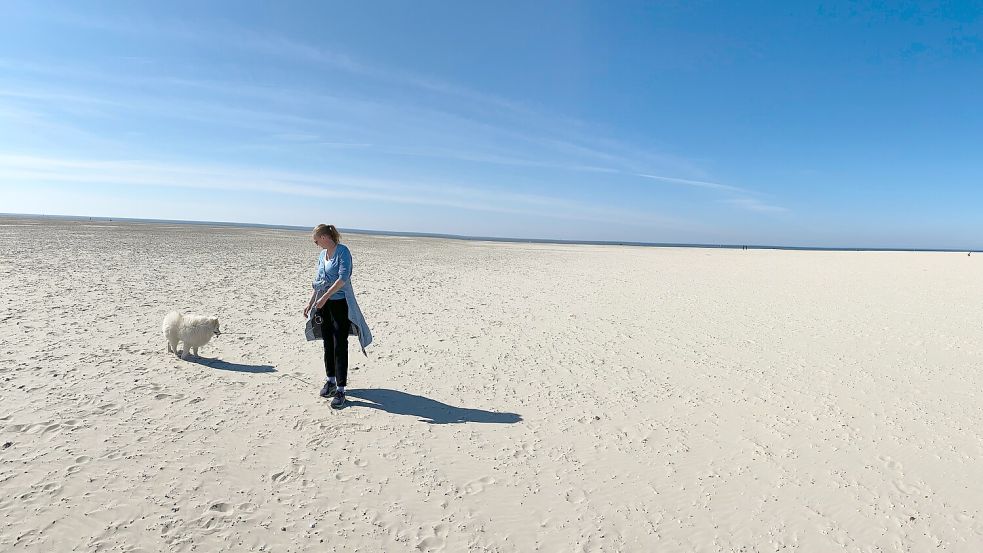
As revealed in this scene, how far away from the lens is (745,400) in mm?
6645

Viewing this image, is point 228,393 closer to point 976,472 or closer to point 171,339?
point 171,339

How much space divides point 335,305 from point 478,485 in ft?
9.03

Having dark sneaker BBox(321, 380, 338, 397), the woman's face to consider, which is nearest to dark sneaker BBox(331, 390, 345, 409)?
dark sneaker BBox(321, 380, 338, 397)

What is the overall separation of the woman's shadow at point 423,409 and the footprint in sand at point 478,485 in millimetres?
1293

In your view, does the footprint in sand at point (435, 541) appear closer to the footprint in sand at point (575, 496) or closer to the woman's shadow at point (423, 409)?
the footprint in sand at point (575, 496)

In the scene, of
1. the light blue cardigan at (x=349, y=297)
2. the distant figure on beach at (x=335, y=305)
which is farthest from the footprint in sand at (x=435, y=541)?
the distant figure on beach at (x=335, y=305)

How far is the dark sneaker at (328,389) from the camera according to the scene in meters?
6.11

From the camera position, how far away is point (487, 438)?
208 inches

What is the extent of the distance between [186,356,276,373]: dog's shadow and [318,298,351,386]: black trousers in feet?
6.38

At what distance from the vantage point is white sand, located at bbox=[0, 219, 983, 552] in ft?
12.2

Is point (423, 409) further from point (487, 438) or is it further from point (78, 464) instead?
point (78, 464)

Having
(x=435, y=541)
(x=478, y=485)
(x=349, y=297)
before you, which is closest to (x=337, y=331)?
(x=349, y=297)

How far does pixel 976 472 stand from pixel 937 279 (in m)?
24.7

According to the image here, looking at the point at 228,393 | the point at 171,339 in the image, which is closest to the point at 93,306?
the point at 171,339
